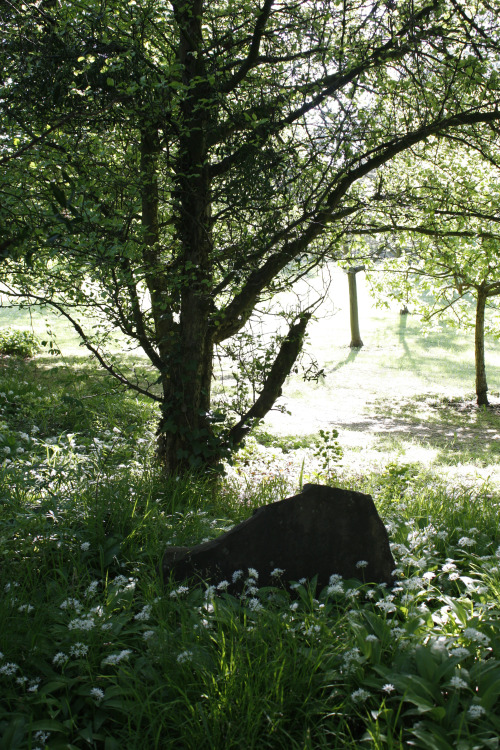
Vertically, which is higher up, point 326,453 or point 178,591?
point 178,591

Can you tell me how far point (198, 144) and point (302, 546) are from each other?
4156mm

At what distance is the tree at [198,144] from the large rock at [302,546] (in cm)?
242

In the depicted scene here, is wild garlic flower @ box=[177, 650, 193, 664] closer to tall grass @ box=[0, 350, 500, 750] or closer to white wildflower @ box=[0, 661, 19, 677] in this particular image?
tall grass @ box=[0, 350, 500, 750]

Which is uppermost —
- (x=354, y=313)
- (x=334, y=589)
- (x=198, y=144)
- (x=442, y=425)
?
(x=198, y=144)

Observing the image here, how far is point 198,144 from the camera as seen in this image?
582 centimetres

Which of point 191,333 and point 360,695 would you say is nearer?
point 360,695

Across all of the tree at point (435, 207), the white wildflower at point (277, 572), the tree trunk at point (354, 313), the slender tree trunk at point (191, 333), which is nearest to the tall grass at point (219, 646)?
the white wildflower at point (277, 572)

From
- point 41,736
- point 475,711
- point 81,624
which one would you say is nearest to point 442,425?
point 475,711

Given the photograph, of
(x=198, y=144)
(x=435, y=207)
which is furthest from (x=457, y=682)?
(x=435, y=207)

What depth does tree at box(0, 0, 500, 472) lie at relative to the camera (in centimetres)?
462

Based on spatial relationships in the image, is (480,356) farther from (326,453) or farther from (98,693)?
(98,693)

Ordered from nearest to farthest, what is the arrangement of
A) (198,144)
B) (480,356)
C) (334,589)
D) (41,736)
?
(41,736) → (334,589) → (198,144) → (480,356)

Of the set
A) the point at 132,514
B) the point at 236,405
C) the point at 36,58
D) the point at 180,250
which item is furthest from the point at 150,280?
the point at 132,514

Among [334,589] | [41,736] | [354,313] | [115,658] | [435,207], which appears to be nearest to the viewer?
[41,736]
